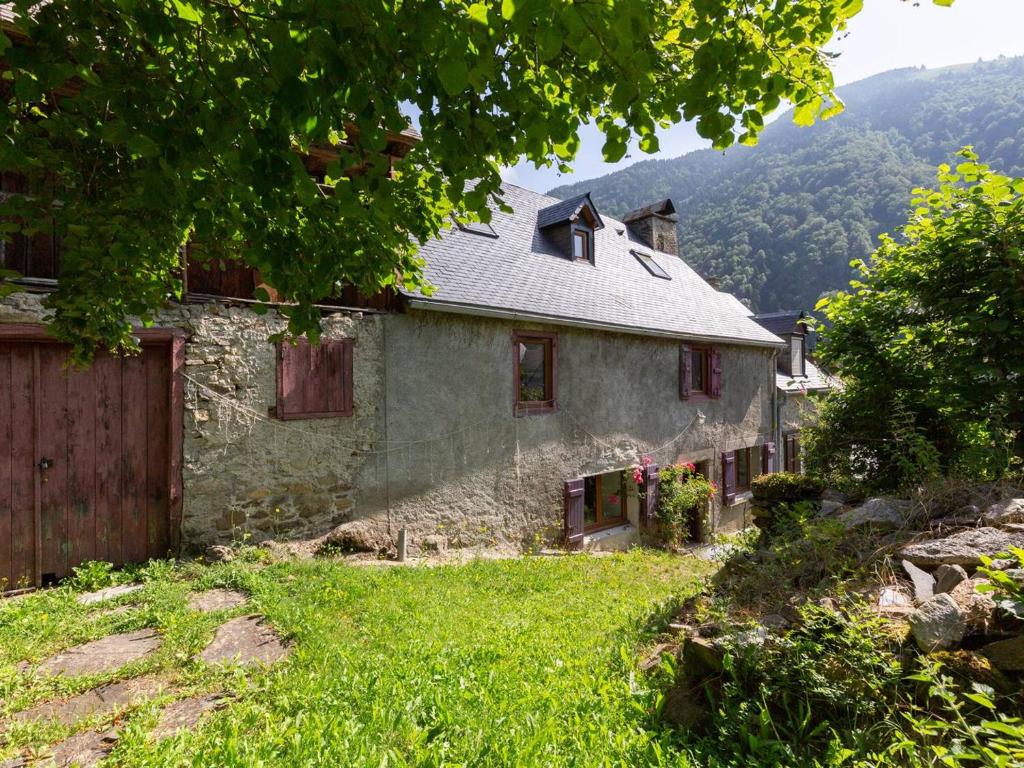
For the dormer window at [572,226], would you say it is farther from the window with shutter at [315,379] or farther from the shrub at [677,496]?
the window with shutter at [315,379]

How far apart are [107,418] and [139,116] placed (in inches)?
172

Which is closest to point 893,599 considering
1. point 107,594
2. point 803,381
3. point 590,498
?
point 107,594

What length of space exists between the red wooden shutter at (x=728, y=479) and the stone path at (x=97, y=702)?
36.8 ft

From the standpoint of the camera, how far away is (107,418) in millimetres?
5027

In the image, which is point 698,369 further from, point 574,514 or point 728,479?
point 574,514

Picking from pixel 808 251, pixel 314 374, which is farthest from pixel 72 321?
pixel 808 251

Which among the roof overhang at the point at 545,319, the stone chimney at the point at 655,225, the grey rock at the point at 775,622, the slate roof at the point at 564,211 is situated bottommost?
the grey rock at the point at 775,622

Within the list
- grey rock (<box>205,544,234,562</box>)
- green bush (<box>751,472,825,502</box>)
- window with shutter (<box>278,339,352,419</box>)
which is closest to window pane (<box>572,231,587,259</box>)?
window with shutter (<box>278,339,352,419</box>)

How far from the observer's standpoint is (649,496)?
9766mm

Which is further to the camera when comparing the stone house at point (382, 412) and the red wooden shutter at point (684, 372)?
the red wooden shutter at point (684, 372)

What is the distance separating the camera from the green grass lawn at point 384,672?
2.19 m

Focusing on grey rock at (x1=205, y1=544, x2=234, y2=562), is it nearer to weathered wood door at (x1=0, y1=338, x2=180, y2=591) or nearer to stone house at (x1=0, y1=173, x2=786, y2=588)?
stone house at (x1=0, y1=173, x2=786, y2=588)

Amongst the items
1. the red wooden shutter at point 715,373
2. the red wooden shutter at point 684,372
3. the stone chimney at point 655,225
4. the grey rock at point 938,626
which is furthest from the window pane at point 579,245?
the grey rock at point 938,626

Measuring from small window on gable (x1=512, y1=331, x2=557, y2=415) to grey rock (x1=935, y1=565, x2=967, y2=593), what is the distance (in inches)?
229
